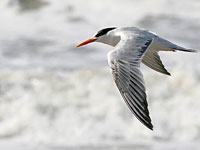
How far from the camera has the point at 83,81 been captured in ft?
38.8

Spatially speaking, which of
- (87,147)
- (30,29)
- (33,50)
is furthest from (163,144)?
(30,29)

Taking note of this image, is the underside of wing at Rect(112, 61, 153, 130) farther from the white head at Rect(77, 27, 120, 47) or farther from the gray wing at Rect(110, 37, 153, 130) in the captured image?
the white head at Rect(77, 27, 120, 47)

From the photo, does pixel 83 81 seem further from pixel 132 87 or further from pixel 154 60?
pixel 132 87

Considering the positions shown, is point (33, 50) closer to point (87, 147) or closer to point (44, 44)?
point (44, 44)

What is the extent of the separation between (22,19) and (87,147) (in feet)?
16.5

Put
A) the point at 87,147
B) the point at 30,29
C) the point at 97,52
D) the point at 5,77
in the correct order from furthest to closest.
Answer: the point at 30,29 < the point at 97,52 < the point at 5,77 < the point at 87,147

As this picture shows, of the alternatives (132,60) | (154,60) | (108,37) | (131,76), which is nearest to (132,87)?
(131,76)

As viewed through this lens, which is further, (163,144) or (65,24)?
(65,24)

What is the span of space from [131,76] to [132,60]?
0.12m

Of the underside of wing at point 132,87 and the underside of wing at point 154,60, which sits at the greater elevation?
the underside of wing at point 132,87

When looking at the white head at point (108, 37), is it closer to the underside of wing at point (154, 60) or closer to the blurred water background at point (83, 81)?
the underside of wing at point (154, 60)

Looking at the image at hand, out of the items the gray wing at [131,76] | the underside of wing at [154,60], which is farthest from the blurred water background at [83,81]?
the gray wing at [131,76]

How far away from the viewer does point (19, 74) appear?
12094mm

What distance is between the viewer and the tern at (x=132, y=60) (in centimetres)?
669
